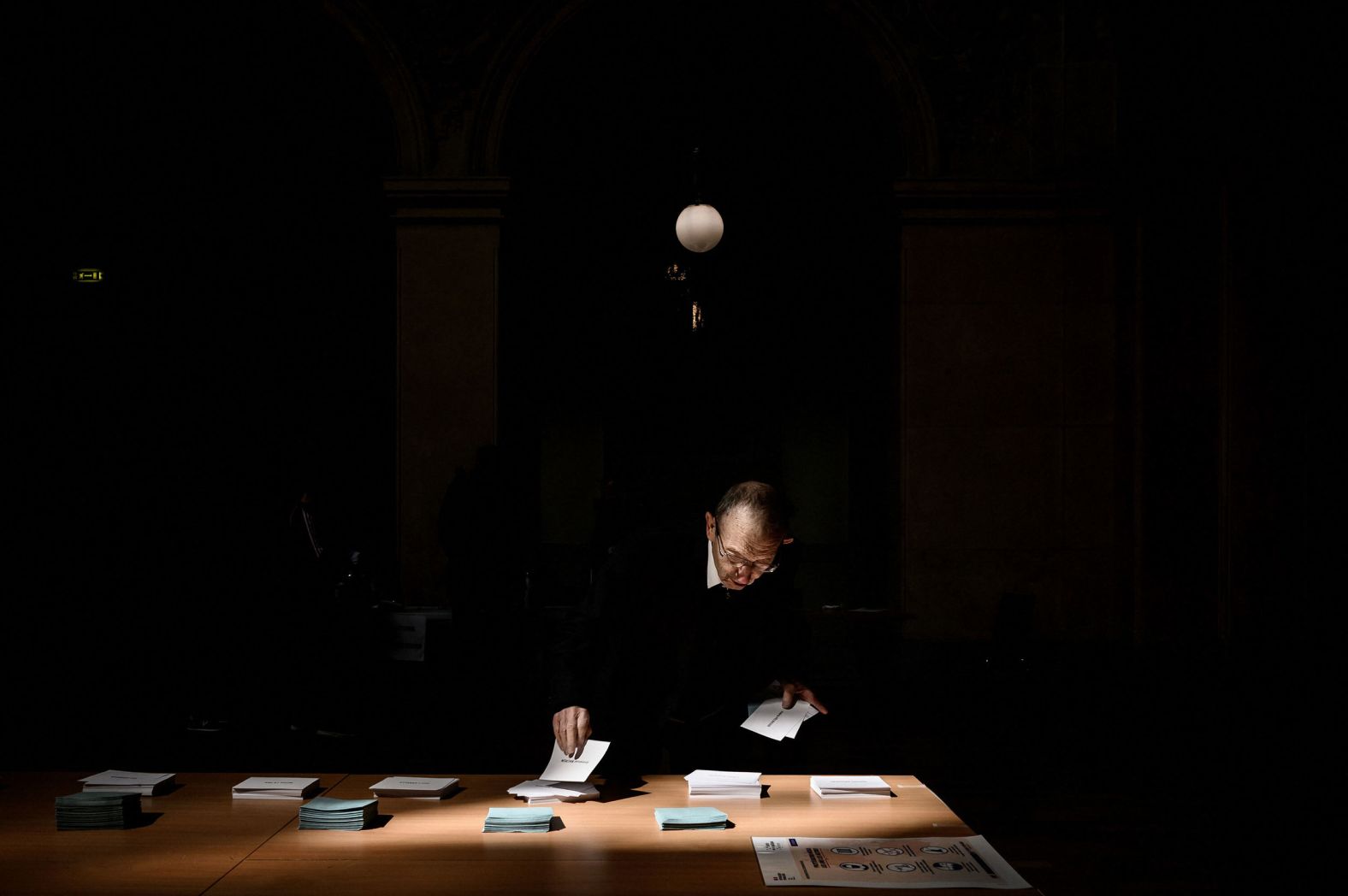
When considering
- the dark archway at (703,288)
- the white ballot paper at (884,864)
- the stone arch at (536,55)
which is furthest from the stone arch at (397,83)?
the white ballot paper at (884,864)

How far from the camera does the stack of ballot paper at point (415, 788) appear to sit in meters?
3.37

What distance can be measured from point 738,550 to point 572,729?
0.81 m

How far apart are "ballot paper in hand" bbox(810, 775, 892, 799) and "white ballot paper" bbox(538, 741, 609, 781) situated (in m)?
0.72

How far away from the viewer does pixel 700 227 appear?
9.29 metres

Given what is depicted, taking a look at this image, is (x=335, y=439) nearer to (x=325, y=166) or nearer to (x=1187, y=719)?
(x=325, y=166)

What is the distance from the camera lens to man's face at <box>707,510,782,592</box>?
3566 mm

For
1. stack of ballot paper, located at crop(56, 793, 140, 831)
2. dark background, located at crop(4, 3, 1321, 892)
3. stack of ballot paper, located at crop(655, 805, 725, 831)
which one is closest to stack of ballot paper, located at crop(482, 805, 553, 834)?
stack of ballot paper, located at crop(655, 805, 725, 831)

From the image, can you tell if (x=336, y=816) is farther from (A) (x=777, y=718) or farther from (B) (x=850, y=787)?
(B) (x=850, y=787)

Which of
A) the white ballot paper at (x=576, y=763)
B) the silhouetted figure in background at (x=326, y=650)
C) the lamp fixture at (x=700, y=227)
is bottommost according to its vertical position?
the silhouetted figure in background at (x=326, y=650)

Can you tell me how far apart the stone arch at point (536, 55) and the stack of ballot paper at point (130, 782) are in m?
6.70

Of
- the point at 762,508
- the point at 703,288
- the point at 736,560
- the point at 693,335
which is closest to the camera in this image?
the point at 762,508

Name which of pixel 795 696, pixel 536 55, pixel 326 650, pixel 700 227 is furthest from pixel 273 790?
pixel 536 55

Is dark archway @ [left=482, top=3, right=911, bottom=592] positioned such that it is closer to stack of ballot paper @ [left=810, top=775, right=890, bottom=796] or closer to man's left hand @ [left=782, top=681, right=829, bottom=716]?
man's left hand @ [left=782, top=681, right=829, bottom=716]

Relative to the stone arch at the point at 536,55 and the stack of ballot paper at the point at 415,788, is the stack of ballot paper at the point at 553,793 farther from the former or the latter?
the stone arch at the point at 536,55
